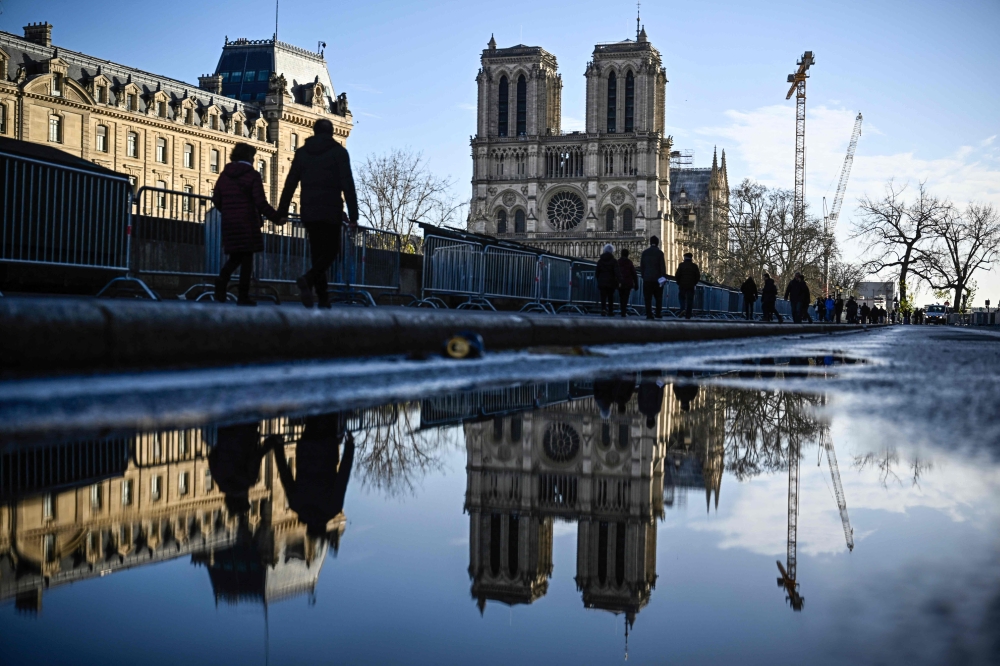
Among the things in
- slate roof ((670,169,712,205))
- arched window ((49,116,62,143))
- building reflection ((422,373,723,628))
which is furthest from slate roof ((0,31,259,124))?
slate roof ((670,169,712,205))

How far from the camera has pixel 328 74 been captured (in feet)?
262

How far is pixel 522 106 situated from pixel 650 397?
10105 centimetres

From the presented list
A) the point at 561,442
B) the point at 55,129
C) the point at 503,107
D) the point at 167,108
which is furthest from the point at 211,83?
the point at 561,442

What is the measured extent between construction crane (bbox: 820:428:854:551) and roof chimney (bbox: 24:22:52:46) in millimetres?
58873

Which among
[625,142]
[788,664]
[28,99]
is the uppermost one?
[625,142]

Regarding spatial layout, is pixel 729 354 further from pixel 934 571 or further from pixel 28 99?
pixel 28 99

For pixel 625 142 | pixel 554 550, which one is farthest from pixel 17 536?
pixel 625 142

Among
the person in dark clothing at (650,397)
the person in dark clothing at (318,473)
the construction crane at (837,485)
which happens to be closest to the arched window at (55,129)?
the person in dark clothing at (650,397)

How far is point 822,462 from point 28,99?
52205 mm

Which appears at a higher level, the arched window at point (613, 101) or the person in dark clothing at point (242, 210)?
Result: the arched window at point (613, 101)

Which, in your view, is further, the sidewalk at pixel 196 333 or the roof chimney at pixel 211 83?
the roof chimney at pixel 211 83

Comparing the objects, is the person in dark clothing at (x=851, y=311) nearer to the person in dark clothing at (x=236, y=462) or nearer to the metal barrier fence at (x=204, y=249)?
the metal barrier fence at (x=204, y=249)

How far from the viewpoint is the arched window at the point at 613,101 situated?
99.3 m

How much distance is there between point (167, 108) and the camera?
6072cm
